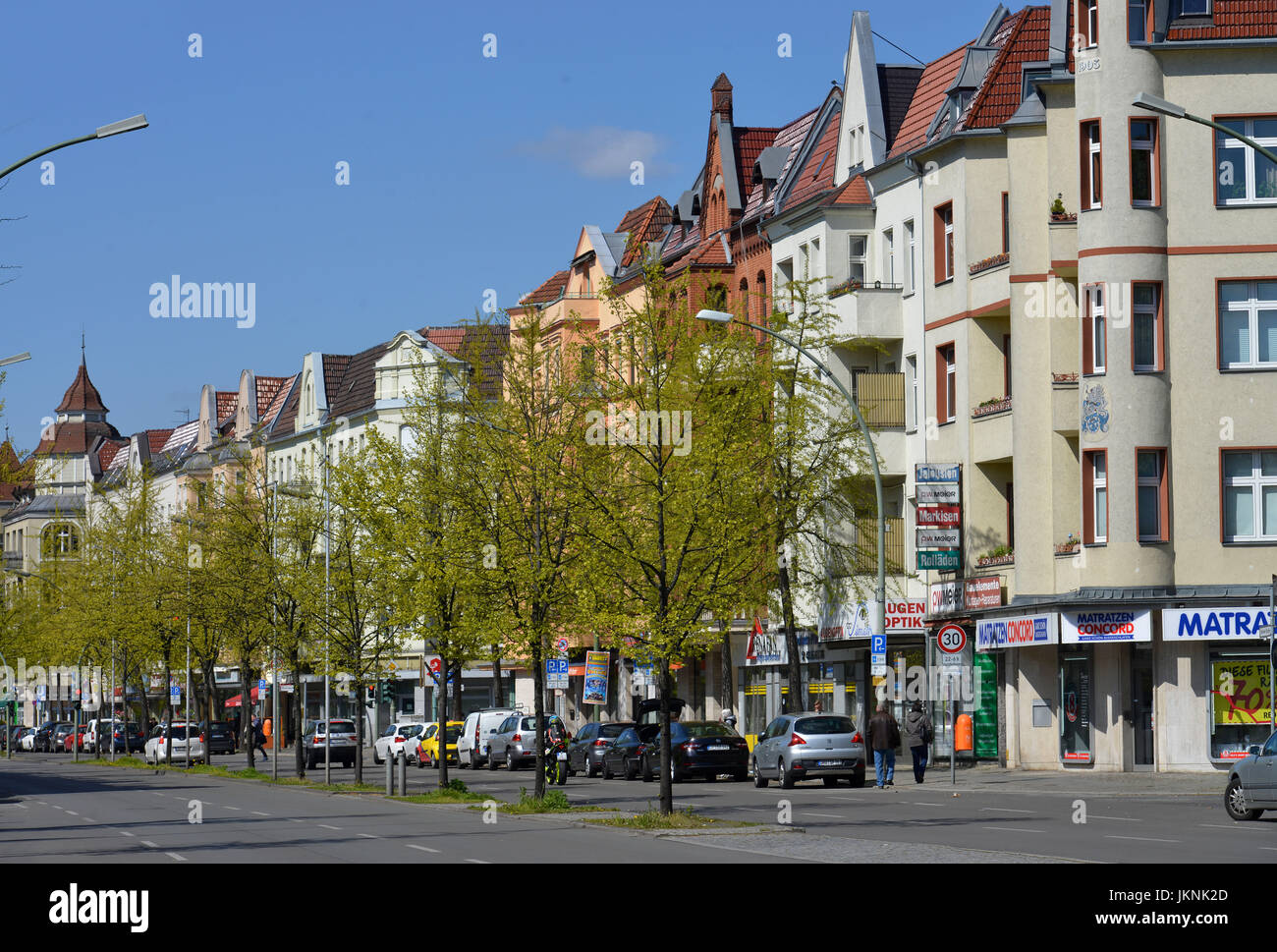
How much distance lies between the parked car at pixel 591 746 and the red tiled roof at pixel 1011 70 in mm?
17616

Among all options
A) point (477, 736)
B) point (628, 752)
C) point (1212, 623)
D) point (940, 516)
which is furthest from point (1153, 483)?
point (477, 736)

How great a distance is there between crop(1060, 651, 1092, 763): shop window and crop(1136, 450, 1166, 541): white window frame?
3.00 metres

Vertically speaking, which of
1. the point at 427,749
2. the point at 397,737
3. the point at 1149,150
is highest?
the point at 1149,150

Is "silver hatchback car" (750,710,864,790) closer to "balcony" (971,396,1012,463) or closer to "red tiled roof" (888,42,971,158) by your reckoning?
"balcony" (971,396,1012,463)

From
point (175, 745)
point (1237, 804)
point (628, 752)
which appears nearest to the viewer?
point (1237, 804)

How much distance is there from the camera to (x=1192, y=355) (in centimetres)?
4106

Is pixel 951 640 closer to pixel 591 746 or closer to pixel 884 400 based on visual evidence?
pixel 884 400

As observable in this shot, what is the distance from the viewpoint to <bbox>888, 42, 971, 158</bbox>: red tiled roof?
5025 centimetres

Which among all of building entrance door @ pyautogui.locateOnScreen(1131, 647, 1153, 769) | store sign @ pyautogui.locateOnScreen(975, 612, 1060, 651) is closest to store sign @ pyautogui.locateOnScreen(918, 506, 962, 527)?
store sign @ pyautogui.locateOnScreen(975, 612, 1060, 651)

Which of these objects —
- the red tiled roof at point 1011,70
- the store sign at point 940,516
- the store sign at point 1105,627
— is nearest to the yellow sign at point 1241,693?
the store sign at point 1105,627

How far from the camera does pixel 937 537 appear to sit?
46.2 meters

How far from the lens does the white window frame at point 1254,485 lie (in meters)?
40.9

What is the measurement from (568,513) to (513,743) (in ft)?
82.9
